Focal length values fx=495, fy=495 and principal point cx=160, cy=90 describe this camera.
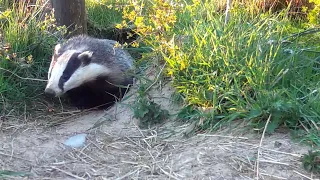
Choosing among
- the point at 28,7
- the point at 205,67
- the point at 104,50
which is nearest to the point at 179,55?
the point at 205,67

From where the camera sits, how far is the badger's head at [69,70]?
3824 millimetres

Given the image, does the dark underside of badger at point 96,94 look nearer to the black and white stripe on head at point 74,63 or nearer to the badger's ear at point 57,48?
the black and white stripe on head at point 74,63

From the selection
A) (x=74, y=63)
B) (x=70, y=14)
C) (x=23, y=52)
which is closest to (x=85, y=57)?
(x=74, y=63)

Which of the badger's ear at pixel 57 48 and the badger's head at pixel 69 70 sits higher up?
the badger's ear at pixel 57 48

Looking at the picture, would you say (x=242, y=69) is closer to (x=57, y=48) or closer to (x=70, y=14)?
(x=57, y=48)

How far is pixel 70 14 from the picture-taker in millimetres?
4793

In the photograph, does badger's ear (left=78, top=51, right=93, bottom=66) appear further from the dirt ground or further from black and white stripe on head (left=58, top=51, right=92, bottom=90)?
the dirt ground

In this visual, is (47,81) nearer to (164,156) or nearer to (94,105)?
(94,105)

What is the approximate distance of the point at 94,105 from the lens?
431 centimetres

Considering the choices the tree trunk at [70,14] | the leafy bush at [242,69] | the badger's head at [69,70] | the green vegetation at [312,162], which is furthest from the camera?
the tree trunk at [70,14]

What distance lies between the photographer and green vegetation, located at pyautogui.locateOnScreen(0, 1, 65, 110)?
3.91m

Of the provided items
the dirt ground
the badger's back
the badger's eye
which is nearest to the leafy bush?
the dirt ground

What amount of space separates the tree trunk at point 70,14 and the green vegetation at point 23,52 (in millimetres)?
186

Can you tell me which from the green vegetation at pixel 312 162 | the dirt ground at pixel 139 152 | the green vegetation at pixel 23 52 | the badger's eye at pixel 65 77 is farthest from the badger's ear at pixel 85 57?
the green vegetation at pixel 312 162
